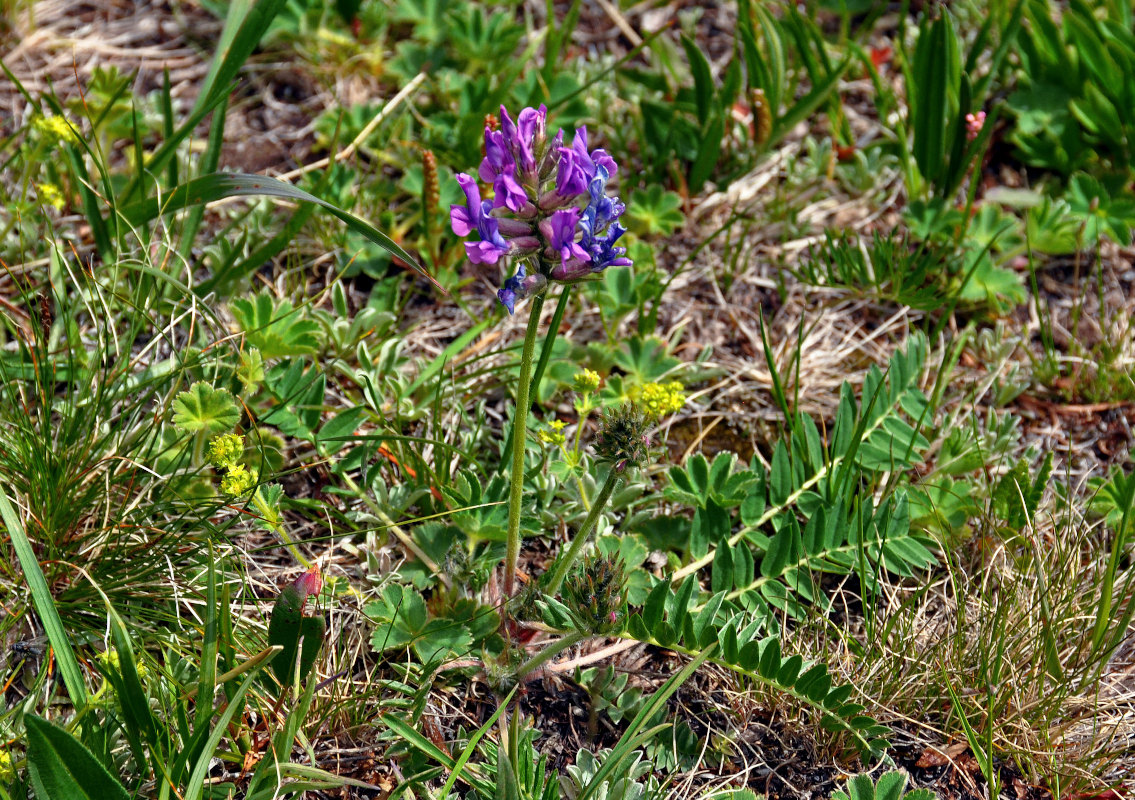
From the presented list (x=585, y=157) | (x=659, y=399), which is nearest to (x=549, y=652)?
(x=659, y=399)

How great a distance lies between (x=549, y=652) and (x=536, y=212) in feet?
3.13

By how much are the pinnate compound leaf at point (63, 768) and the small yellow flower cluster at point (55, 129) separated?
72.5 inches

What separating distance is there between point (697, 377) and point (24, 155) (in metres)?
2.28

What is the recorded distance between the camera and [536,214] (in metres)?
1.86

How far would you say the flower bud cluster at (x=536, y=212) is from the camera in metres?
1.81

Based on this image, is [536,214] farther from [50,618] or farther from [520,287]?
[50,618]

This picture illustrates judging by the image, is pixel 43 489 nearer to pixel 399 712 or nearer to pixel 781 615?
pixel 399 712

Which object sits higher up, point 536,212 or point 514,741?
point 536,212

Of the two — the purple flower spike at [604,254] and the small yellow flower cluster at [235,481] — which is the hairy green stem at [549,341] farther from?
the small yellow flower cluster at [235,481]

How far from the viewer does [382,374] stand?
287cm

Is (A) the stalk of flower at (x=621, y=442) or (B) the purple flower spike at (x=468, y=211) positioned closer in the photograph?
(B) the purple flower spike at (x=468, y=211)

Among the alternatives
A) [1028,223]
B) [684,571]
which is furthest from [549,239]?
[1028,223]

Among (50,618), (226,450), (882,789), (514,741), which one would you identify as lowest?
(882,789)

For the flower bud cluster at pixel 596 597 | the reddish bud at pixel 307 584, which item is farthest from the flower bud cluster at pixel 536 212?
the reddish bud at pixel 307 584
